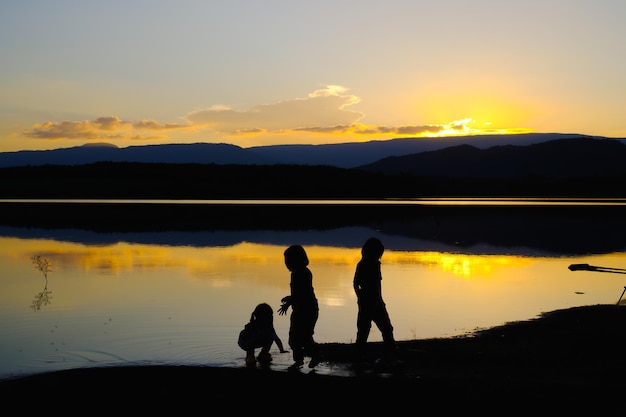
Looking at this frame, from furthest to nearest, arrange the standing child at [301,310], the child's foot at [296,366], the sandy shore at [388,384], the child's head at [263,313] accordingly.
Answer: the child's head at [263,313]
the standing child at [301,310]
the child's foot at [296,366]
the sandy shore at [388,384]

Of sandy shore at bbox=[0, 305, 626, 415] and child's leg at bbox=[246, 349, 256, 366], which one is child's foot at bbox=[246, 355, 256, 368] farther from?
sandy shore at bbox=[0, 305, 626, 415]

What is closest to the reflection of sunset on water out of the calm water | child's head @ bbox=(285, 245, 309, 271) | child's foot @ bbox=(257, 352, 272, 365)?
the calm water

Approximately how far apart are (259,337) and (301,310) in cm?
87

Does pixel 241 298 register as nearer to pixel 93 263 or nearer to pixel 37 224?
pixel 93 263

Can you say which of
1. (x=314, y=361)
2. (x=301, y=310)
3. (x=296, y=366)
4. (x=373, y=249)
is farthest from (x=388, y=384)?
(x=373, y=249)

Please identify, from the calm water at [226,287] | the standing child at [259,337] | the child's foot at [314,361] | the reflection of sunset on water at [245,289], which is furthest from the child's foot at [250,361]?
the reflection of sunset on water at [245,289]

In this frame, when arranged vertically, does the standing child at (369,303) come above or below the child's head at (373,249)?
below

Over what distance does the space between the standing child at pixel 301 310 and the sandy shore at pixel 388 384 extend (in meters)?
0.49

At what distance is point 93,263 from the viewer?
27.7 meters

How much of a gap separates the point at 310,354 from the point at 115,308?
8387 mm

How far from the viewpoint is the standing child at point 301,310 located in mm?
11039

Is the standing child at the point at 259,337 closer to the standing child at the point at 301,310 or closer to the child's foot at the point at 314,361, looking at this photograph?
the standing child at the point at 301,310

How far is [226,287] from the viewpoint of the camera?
70.8ft

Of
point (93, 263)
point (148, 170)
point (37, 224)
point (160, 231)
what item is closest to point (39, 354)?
point (93, 263)
